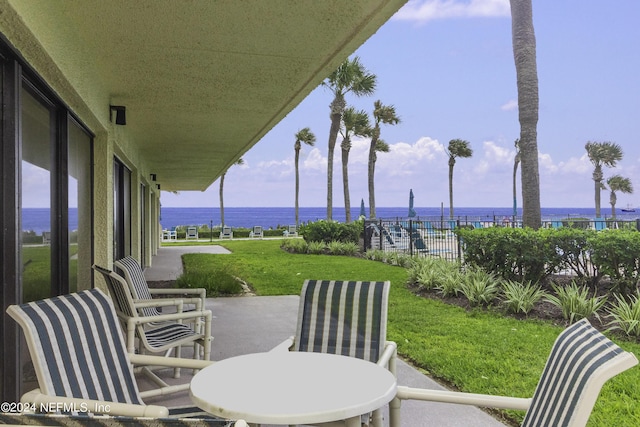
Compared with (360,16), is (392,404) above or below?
below

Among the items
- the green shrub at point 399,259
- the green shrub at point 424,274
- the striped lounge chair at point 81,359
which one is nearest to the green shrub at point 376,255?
the green shrub at point 399,259

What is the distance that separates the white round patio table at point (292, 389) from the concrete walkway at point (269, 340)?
3.84 ft

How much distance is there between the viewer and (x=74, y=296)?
2316 mm

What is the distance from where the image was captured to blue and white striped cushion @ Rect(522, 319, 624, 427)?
1.53 metres

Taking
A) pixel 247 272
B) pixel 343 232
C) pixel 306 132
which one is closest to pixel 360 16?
pixel 247 272

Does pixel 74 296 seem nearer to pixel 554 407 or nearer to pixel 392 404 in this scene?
pixel 392 404

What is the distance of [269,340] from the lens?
5293 mm

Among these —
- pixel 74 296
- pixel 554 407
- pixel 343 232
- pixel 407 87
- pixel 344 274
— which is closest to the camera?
pixel 554 407

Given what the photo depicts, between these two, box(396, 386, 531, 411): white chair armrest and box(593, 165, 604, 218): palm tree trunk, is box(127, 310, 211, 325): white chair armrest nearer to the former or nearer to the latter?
box(396, 386, 531, 411): white chair armrest

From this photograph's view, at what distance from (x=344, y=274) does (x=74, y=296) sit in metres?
9.37

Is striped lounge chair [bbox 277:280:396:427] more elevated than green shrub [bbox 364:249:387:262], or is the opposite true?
striped lounge chair [bbox 277:280:396:427]

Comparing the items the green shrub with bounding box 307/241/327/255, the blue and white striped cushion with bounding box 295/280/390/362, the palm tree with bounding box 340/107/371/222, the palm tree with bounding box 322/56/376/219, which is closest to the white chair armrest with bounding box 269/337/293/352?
the blue and white striped cushion with bounding box 295/280/390/362

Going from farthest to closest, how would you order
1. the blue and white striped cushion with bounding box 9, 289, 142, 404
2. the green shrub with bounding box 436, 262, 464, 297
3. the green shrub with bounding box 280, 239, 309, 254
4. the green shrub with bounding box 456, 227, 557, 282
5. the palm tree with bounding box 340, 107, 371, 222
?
the palm tree with bounding box 340, 107, 371, 222 < the green shrub with bounding box 280, 239, 309, 254 < the green shrub with bounding box 436, 262, 464, 297 < the green shrub with bounding box 456, 227, 557, 282 < the blue and white striped cushion with bounding box 9, 289, 142, 404

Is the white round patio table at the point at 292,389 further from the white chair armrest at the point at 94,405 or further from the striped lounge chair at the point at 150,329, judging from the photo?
the striped lounge chair at the point at 150,329
